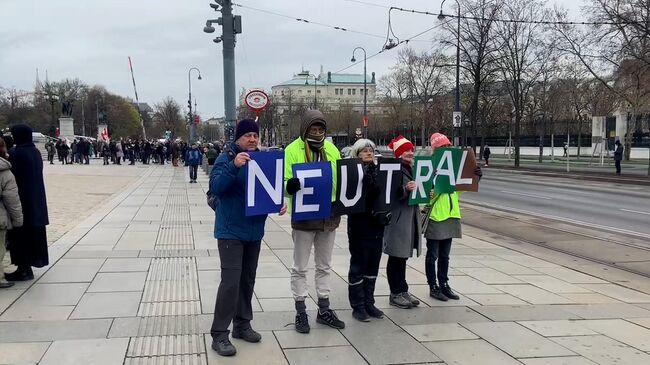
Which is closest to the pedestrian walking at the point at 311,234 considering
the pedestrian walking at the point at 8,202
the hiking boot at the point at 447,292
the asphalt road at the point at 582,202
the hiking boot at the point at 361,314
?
the hiking boot at the point at 361,314

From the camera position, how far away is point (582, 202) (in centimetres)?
1762

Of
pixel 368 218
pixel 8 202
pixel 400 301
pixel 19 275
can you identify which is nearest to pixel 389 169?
pixel 368 218

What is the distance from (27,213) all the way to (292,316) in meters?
3.57

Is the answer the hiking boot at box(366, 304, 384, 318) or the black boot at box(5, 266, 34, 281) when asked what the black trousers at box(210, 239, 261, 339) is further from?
the black boot at box(5, 266, 34, 281)

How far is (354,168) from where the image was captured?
17.2 feet

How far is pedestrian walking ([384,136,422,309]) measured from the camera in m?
5.74

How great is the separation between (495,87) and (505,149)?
1537cm

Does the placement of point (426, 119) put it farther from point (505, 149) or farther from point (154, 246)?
point (154, 246)

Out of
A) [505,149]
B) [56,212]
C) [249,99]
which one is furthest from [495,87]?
[56,212]

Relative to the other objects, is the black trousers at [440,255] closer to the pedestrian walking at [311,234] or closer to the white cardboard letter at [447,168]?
the white cardboard letter at [447,168]

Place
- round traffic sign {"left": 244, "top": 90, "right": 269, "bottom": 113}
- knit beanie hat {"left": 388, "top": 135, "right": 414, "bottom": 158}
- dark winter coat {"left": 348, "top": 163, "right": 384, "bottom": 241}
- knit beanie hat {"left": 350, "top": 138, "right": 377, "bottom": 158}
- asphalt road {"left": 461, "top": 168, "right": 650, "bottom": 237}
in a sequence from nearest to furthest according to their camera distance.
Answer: dark winter coat {"left": 348, "top": 163, "right": 384, "bottom": 241} < knit beanie hat {"left": 350, "top": 138, "right": 377, "bottom": 158} < knit beanie hat {"left": 388, "top": 135, "right": 414, "bottom": 158} < asphalt road {"left": 461, "top": 168, "right": 650, "bottom": 237} < round traffic sign {"left": 244, "top": 90, "right": 269, "bottom": 113}

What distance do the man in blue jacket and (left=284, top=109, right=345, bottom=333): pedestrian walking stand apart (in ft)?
1.55

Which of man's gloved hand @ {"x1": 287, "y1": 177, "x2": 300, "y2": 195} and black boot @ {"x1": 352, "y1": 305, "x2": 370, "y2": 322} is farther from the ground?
man's gloved hand @ {"x1": 287, "y1": 177, "x2": 300, "y2": 195}

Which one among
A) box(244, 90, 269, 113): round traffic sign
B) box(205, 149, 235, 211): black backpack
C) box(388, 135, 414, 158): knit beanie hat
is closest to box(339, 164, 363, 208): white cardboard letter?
box(388, 135, 414, 158): knit beanie hat
